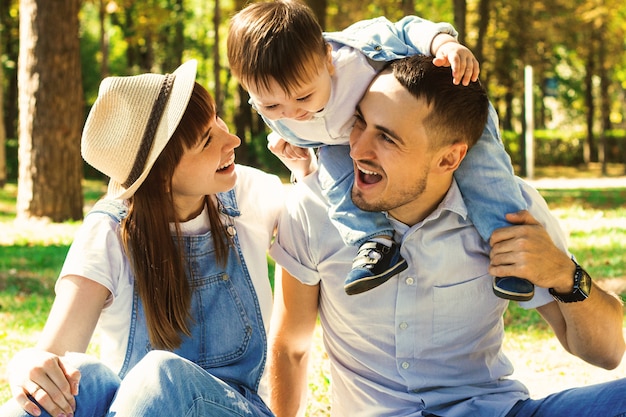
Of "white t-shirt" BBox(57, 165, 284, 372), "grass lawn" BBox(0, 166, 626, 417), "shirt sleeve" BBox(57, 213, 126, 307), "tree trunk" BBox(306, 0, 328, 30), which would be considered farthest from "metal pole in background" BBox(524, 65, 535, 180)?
"shirt sleeve" BBox(57, 213, 126, 307)

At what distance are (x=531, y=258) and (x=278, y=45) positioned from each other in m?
1.23

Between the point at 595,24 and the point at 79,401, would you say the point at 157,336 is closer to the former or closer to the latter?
the point at 79,401

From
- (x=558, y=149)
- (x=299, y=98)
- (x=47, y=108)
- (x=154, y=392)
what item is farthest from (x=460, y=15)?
(x=558, y=149)

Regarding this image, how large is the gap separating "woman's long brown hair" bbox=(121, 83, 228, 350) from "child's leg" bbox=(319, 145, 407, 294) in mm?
428

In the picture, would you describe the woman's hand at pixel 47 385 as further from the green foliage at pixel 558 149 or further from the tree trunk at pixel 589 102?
the green foliage at pixel 558 149

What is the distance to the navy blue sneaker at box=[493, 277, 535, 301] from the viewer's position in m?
2.63

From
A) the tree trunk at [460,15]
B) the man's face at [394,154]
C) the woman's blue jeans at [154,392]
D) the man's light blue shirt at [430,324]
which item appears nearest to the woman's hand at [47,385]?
the woman's blue jeans at [154,392]

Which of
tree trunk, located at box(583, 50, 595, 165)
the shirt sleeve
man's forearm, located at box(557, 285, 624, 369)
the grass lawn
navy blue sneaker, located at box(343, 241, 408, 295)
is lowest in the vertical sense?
tree trunk, located at box(583, 50, 595, 165)

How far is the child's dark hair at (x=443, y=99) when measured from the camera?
112 inches

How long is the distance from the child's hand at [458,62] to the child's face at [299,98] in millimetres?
556

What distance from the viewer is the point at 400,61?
2.96 metres

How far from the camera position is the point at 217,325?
293 cm

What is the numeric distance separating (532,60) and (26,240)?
1813 centimetres

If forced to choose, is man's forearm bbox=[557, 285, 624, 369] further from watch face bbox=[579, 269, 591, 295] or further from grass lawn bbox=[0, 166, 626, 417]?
grass lawn bbox=[0, 166, 626, 417]
